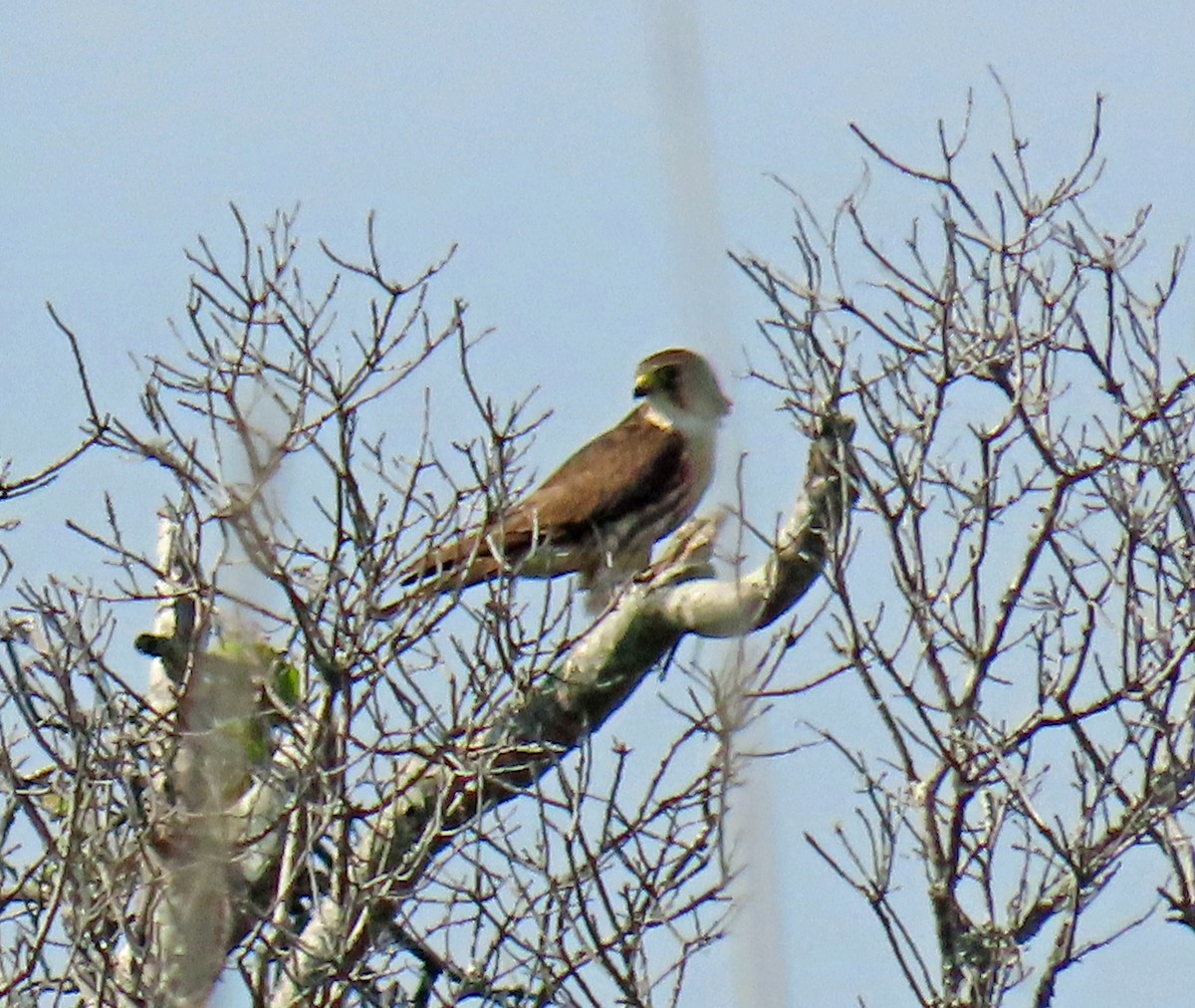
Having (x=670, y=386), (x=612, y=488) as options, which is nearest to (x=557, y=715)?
(x=612, y=488)

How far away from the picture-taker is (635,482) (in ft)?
26.1

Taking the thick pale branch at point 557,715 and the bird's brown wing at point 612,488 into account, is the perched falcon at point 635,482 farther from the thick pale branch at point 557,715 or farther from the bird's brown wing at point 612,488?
the thick pale branch at point 557,715

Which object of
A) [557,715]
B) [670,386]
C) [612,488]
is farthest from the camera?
[670,386]

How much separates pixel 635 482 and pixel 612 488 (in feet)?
0.33

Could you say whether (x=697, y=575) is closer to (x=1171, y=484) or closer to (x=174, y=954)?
(x=1171, y=484)

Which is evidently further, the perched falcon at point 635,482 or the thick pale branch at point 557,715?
the perched falcon at point 635,482

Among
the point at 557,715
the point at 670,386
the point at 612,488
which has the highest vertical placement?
the point at 670,386

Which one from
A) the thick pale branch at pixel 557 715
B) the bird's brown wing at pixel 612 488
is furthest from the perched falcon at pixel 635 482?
the thick pale branch at pixel 557 715

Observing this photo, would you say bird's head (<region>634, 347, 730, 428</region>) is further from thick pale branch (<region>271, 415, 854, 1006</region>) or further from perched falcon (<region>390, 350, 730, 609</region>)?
thick pale branch (<region>271, 415, 854, 1006</region>)

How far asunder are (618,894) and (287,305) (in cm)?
174

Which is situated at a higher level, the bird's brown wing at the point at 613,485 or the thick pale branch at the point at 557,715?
the bird's brown wing at the point at 613,485

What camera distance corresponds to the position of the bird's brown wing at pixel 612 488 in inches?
303

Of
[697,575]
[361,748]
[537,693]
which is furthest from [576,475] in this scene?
[361,748]

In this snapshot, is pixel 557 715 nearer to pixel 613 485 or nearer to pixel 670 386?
pixel 613 485
